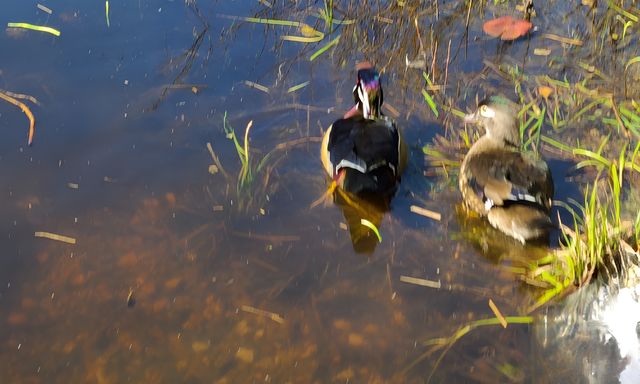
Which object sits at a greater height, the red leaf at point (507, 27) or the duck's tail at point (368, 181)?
the red leaf at point (507, 27)

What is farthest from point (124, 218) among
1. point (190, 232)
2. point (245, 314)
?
point (245, 314)

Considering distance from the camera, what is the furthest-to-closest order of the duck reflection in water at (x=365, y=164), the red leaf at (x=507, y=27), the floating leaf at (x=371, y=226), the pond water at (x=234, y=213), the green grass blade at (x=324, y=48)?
the red leaf at (x=507, y=27) < the green grass blade at (x=324, y=48) < the duck reflection in water at (x=365, y=164) < the floating leaf at (x=371, y=226) < the pond water at (x=234, y=213)

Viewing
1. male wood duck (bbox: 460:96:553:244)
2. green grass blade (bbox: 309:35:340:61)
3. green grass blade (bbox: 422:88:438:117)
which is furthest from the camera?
green grass blade (bbox: 309:35:340:61)

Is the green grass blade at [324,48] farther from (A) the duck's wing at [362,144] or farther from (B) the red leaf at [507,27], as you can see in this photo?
(B) the red leaf at [507,27]

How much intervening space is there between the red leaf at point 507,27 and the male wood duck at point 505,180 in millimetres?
1273

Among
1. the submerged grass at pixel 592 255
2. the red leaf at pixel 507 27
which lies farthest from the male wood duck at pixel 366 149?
the red leaf at pixel 507 27

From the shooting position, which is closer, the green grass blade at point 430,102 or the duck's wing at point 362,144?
the duck's wing at point 362,144

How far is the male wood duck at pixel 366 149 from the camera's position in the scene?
4.37m

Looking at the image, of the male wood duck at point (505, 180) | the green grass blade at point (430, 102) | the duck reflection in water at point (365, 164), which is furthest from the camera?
the green grass blade at point (430, 102)

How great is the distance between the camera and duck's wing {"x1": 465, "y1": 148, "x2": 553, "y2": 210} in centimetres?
408

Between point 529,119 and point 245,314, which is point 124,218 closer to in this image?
point 245,314

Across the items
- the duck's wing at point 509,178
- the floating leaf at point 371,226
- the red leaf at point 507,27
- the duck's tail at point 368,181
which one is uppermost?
the red leaf at point 507,27

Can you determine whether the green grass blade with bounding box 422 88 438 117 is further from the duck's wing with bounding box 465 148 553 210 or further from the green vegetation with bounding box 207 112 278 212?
the green vegetation with bounding box 207 112 278 212

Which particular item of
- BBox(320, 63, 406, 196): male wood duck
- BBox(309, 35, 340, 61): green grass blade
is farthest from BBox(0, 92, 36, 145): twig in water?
BBox(309, 35, 340, 61): green grass blade
